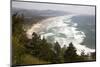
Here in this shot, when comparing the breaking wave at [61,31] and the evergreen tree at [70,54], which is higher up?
the breaking wave at [61,31]

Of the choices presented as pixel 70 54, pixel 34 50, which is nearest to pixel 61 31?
pixel 70 54

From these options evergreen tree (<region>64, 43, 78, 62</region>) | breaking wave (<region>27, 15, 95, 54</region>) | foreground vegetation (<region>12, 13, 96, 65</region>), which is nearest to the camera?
foreground vegetation (<region>12, 13, 96, 65</region>)

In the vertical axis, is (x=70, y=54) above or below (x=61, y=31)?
below

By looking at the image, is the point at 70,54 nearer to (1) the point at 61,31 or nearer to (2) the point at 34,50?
(1) the point at 61,31

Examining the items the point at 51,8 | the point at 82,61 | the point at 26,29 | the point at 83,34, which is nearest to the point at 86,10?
the point at 83,34
